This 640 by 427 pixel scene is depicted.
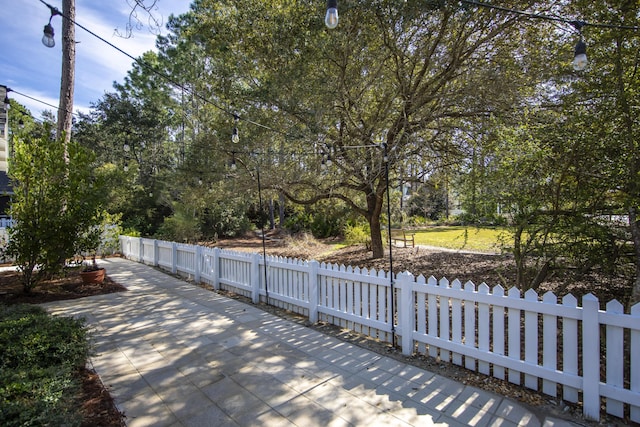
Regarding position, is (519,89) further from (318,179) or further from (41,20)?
(41,20)

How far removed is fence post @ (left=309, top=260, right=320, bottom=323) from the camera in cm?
461

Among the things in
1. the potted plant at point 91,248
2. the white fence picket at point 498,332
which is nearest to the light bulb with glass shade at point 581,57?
the white fence picket at point 498,332

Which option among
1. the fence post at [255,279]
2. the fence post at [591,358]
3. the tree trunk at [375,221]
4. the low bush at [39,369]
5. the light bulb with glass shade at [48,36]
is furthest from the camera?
the tree trunk at [375,221]

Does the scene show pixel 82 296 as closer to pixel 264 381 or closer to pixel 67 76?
pixel 67 76

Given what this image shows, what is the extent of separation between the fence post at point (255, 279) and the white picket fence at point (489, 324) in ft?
0.06

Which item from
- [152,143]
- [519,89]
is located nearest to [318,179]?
[519,89]

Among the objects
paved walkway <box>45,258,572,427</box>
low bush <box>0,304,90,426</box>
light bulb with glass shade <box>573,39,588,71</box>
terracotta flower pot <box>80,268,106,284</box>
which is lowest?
paved walkway <box>45,258,572,427</box>

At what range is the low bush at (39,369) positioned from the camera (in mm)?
1886

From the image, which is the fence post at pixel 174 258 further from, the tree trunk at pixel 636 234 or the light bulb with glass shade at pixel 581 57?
the tree trunk at pixel 636 234

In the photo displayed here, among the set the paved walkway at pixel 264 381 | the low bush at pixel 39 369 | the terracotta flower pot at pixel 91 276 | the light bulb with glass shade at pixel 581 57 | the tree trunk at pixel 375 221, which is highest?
the light bulb with glass shade at pixel 581 57

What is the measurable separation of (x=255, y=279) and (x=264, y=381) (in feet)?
9.37

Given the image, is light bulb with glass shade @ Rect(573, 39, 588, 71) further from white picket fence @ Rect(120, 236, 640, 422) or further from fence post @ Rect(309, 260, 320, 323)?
fence post @ Rect(309, 260, 320, 323)

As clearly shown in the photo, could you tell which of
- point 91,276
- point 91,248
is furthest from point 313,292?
point 91,276

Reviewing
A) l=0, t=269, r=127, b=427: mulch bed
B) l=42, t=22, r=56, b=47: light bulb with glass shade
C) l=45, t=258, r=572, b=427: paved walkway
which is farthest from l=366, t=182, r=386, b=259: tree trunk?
l=42, t=22, r=56, b=47: light bulb with glass shade
